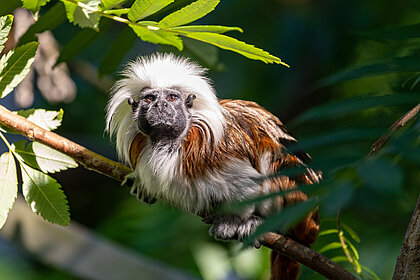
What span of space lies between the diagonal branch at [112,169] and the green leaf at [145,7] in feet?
2.59

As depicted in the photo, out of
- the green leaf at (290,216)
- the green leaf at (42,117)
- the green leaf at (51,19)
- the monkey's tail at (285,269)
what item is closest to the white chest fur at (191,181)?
the monkey's tail at (285,269)

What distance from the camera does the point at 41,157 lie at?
2332 mm

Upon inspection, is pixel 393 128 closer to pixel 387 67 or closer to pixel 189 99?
pixel 387 67

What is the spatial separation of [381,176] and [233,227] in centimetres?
175

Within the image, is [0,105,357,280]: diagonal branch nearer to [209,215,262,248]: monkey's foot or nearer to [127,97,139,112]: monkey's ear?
[127,97,139,112]: monkey's ear

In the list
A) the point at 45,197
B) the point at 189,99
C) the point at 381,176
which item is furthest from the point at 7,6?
the point at 381,176

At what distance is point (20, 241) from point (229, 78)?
373 cm

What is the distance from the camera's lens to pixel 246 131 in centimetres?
289

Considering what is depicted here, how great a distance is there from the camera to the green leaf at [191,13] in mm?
1843

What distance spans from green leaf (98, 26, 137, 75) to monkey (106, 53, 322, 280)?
234 mm

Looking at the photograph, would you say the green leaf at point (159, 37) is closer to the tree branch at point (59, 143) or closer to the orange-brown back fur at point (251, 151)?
the tree branch at point (59, 143)

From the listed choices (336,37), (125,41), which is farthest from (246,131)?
(336,37)

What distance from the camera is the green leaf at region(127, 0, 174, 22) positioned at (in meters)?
1.87

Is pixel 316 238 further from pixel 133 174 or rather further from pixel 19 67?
pixel 19 67
